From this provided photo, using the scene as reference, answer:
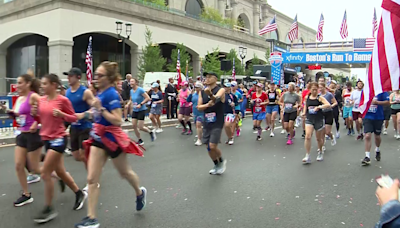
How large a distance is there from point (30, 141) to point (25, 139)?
0.30ft

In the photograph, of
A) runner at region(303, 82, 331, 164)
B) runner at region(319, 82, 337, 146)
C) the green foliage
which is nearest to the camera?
runner at region(303, 82, 331, 164)

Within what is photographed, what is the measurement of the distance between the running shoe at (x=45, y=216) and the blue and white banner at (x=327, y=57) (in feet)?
105

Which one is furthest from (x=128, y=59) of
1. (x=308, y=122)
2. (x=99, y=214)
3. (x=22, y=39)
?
(x=99, y=214)

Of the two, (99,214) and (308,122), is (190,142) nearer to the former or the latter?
(308,122)

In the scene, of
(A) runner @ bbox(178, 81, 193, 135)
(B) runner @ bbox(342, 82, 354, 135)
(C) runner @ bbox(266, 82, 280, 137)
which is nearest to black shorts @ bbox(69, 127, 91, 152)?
(A) runner @ bbox(178, 81, 193, 135)

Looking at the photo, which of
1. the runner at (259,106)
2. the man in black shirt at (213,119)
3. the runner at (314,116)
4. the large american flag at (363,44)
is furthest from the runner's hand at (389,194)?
the large american flag at (363,44)

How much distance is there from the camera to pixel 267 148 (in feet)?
33.3

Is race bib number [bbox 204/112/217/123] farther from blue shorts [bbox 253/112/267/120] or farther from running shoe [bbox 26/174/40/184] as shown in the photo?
blue shorts [bbox 253/112/267/120]

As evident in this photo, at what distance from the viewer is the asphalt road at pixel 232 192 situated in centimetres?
461

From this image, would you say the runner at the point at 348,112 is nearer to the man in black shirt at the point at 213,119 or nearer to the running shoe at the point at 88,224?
the man in black shirt at the point at 213,119

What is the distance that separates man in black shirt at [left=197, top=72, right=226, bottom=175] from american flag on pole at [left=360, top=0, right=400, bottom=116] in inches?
143

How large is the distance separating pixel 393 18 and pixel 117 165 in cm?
323

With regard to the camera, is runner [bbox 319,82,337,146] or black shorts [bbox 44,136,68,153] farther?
runner [bbox 319,82,337,146]

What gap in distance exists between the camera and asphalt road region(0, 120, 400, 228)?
4609mm
